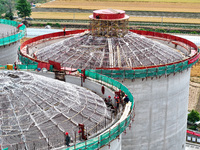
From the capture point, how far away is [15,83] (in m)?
23.2

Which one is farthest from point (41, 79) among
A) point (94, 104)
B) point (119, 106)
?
point (119, 106)

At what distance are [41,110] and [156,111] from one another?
50.2ft

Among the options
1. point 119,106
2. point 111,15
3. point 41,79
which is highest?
point 111,15

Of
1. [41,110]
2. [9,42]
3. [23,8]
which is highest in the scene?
[23,8]

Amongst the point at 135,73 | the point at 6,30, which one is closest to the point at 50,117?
the point at 135,73

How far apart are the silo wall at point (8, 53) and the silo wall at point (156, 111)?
17.5m

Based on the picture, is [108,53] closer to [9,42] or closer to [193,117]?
[9,42]

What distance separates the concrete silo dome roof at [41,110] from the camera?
63.6 feet

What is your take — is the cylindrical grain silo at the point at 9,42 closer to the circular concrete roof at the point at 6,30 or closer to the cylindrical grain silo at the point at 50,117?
the circular concrete roof at the point at 6,30

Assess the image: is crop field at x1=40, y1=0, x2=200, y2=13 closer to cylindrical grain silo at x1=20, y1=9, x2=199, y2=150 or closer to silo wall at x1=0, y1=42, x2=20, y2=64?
silo wall at x1=0, y1=42, x2=20, y2=64

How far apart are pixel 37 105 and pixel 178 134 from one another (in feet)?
65.5

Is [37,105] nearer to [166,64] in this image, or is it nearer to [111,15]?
[166,64]

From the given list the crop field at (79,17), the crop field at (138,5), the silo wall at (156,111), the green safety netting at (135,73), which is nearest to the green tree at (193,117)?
the silo wall at (156,111)

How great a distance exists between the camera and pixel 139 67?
106 feet
